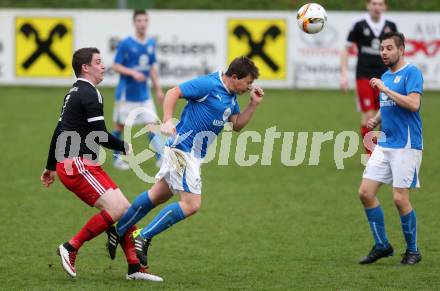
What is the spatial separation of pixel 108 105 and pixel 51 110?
1656 mm

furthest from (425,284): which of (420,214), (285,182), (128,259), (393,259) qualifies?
(285,182)

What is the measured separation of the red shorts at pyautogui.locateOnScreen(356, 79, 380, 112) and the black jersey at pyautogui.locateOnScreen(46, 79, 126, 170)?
6.12 m

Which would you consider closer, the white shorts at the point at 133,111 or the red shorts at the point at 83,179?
the red shorts at the point at 83,179

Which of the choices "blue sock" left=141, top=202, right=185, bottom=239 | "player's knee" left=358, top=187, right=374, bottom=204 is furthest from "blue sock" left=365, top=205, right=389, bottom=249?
"blue sock" left=141, top=202, right=185, bottom=239

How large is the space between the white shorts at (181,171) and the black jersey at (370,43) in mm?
5666

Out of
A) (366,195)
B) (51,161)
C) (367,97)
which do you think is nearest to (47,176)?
(51,161)

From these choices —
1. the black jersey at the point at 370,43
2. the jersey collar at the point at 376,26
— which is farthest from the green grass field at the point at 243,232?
the jersey collar at the point at 376,26

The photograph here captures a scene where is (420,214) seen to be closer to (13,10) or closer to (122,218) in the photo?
(122,218)

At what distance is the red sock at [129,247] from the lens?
7.55 meters

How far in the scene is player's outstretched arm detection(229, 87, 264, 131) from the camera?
25.5 ft

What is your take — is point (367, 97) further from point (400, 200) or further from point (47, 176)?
point (47, 176)

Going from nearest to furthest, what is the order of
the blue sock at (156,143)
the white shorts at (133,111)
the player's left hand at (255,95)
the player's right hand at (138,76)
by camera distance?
the player's left hand at (255,95) < the blue sock at (156,143) < the player's right hand at (138,76) < the white shorts at (133,111)

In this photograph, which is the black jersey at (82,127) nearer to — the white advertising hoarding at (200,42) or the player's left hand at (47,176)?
the player's left hand at (47,176)

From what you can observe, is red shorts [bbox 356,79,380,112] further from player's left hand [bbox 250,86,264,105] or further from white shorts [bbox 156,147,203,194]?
white shorts [bbox 156,147,203,194]
